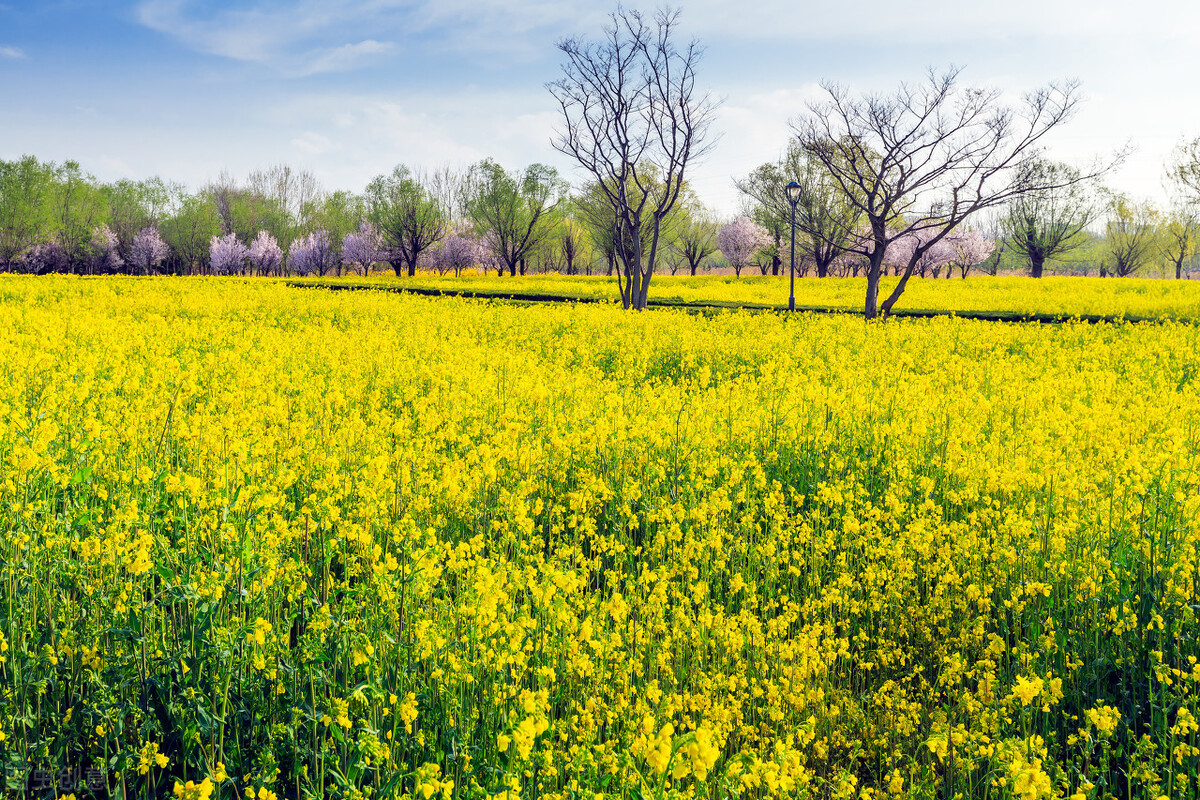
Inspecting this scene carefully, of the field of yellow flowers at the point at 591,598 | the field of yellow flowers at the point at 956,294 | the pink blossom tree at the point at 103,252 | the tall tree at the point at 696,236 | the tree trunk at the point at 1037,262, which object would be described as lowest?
the field of yellow flowers at the point at 591,598

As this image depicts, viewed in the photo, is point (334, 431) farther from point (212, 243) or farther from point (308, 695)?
point (212, 243)

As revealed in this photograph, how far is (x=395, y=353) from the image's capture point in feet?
34.0

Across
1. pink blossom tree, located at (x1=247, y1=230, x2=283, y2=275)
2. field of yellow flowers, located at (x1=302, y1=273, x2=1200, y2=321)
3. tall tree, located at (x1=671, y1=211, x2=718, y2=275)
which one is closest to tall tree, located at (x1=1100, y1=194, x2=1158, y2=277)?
field of yellow flowers, located at (x1=302, y1=273, x2=1200, y2=321)

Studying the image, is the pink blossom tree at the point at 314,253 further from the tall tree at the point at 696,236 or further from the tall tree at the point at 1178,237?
the tall tree at the point at 1178,237

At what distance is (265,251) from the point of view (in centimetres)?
7794

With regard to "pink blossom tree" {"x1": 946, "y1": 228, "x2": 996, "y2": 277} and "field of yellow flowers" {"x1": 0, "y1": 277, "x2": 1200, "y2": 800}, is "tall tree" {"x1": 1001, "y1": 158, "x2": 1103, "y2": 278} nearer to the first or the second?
"pink blossom tree" {"x1": 946, "y1": 228, "x2": 996, "y2": 277}

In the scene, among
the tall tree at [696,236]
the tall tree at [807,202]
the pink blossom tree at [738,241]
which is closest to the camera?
the tall tree at [807,202]

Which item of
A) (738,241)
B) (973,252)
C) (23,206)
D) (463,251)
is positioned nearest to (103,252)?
→ (23,206)

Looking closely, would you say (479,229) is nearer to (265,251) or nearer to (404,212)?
(404,212)

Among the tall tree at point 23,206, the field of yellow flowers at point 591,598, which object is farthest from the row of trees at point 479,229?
the field of yellow flowers at point 591,598

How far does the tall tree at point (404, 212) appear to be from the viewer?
200 feet

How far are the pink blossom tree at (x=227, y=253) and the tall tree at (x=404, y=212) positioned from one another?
2329 centimetres

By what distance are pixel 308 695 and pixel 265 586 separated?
52 centimetres

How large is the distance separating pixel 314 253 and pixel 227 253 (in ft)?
29.5
